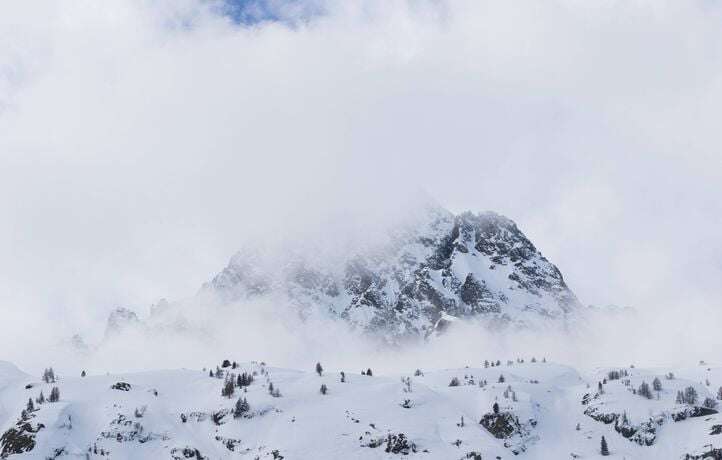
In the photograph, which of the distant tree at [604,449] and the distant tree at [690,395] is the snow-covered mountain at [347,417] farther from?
the distant tree at [604,449]

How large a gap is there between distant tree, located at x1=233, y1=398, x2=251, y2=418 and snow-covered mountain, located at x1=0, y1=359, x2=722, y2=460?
0.18 metres

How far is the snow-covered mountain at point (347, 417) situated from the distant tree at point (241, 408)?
7.1 inches

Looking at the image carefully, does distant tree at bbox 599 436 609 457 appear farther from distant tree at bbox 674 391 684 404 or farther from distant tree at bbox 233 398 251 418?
distant tree at bbox 233 398 251 418

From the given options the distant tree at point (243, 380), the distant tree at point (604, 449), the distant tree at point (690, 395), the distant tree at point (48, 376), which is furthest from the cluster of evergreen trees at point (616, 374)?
the distant tree at point (48, 376)

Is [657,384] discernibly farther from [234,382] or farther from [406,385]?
[234,382]

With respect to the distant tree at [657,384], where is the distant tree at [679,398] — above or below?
below

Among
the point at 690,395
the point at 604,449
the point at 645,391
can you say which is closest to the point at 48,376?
the point at 604,449

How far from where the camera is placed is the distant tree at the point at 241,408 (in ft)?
439

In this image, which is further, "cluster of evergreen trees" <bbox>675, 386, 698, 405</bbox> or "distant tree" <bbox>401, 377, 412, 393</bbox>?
"distant tree" <bbox>401, 377, 412, 393</bbox>

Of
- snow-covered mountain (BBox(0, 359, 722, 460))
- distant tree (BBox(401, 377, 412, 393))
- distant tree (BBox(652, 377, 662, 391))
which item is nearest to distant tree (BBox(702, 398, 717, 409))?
snow-covered mountain (BBox(0, 359, 722, 460))

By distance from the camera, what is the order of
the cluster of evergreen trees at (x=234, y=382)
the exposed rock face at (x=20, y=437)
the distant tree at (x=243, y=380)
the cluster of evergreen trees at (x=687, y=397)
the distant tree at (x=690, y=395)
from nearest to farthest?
the exposed rock face at (x=20, y=437), the cluster of evergreen trees at (x=687, y=397), the distant tree at (x=690, y=395), the cluster of evergreen trees at (x=234, y=382), the distant tree at (x=243, y=380)

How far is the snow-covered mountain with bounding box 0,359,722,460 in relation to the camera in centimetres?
12394

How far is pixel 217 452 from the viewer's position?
125062mm

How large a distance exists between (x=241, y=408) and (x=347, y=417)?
1662 cm
